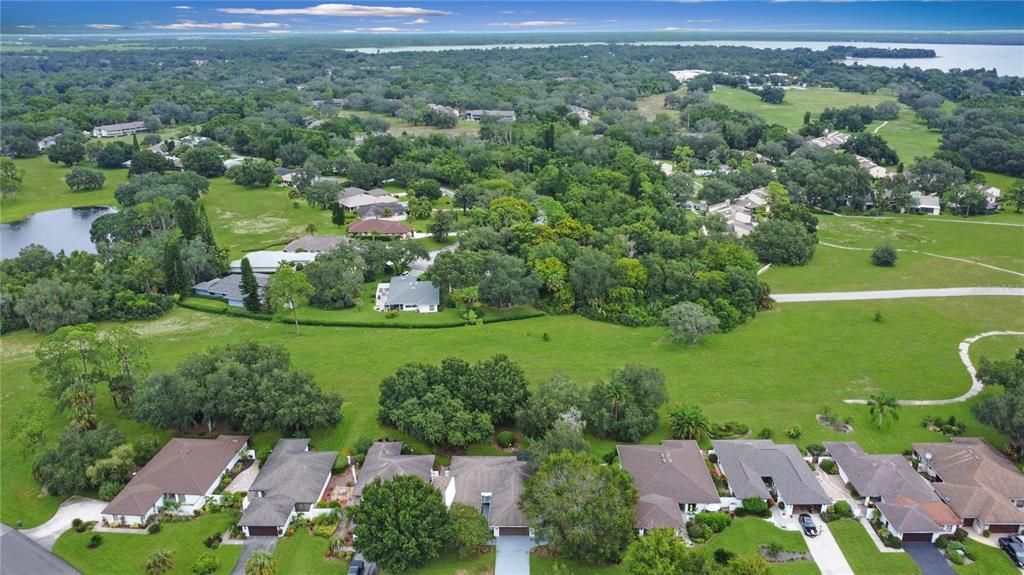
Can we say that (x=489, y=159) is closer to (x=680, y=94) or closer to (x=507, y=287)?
(x=507, y=287)

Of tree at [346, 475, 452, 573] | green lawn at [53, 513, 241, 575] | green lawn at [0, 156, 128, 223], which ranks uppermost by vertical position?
tree at [346, 475, 452, 573]

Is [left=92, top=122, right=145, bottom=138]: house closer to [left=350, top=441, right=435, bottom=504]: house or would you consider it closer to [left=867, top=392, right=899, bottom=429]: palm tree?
[left=350, top=441, right=435, bottom=504]: house

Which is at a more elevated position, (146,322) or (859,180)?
(859,180)

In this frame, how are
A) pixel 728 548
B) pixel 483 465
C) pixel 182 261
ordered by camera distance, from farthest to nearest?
pixel 182 261, pixel 483 465, pixel 728 548

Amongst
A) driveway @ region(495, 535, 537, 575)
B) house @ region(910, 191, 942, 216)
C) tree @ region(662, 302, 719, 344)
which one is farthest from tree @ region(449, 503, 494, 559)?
house @ region(910, 191, 942, 216)

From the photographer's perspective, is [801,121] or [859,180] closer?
[859,180]

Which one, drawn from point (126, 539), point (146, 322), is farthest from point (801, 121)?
point (126, 539)
